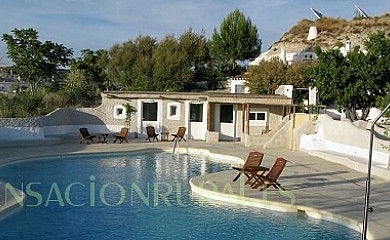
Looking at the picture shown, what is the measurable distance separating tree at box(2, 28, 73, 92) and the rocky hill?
96.9 ft

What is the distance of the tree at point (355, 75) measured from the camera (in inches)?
920

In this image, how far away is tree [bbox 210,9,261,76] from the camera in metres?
44.0

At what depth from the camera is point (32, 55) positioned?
3484 cm

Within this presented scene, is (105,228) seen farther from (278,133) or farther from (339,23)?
(339,23)

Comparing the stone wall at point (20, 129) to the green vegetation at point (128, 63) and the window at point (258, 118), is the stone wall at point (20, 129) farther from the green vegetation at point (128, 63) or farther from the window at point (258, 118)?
the window at point (258, 118)

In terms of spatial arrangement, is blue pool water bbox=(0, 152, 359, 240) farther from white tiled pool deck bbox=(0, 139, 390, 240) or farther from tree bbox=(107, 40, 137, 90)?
tree bbox=(107, 40, 137, 90)

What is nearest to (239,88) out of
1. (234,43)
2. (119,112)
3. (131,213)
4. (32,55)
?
(119,112)

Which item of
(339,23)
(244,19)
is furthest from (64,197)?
(339,23)

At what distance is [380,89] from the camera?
78.1 ft

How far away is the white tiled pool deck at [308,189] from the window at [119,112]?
5.18 metres

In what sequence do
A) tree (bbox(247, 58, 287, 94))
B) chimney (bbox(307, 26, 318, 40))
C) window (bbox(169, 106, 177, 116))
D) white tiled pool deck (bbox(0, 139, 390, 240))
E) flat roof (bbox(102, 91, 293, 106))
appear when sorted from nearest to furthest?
white tiled pool deck (bbox(0, 139, 390, 240)), flat roof (bbox(102, 91, 293, 106)), window (bbox(169, 106, 177, 116)), tree (bbox(247, 58, 287, 94)), chimney (bbox(307, 26, 318, 40))

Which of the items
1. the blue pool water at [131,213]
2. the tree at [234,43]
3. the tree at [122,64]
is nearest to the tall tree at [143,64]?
the tree at [122,64]

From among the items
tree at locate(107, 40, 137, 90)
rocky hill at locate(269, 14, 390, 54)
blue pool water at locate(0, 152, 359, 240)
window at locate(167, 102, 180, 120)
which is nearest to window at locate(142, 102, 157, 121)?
window at locate(167, 102, 180, 120)

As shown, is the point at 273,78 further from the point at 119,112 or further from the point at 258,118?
the point at 119,112
